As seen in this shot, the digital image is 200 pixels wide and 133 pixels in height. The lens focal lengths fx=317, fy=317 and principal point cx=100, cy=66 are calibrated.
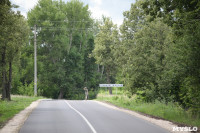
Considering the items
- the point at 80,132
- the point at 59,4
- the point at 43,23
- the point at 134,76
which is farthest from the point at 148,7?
the point at 59,4

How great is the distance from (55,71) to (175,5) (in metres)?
45.9

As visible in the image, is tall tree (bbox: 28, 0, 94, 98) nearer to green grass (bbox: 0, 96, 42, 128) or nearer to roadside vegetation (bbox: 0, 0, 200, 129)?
roadside vegetation (bbox: 0, 0, 200, 129)

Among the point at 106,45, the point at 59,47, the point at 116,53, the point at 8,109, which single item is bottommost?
the point at 8,109

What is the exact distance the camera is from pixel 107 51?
2210 inches

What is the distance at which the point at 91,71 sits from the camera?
7094 centimetres

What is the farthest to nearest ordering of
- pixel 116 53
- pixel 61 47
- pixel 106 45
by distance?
pixel 61 47 < pixel 106 45 < pixel 116 53

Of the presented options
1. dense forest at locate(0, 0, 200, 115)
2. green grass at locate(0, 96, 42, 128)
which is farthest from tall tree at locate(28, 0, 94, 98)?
green grass at locate(0, 96, 42, 128)

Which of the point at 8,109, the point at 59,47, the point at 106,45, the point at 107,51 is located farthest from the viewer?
the point at 59,47

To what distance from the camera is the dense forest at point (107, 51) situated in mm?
17622

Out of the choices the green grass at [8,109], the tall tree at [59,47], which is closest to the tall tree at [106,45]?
the tall tree at [59,47]

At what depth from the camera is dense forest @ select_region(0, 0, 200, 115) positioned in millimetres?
17622

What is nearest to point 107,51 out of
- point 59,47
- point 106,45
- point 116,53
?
point 106,45

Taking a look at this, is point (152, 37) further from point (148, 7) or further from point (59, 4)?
point (59, 4)

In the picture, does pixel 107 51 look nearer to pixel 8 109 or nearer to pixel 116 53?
pixel 116 53
